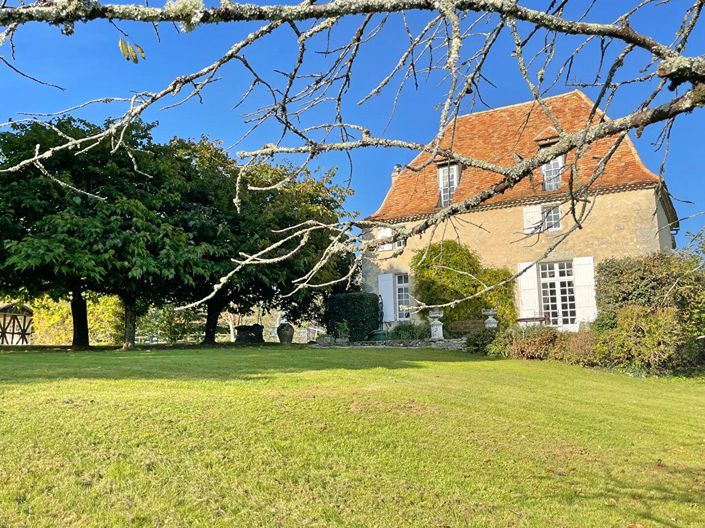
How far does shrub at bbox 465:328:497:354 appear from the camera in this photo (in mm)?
16047

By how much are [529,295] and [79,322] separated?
15.8m

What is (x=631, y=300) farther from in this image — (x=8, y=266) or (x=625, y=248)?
(x=8, y=266)

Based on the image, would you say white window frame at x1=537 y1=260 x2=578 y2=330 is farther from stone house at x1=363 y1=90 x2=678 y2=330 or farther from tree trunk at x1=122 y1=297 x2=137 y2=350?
tree trunk at x1=122 y1=297 x2=137 y2=350

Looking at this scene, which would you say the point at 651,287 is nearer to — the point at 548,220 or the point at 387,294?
the point at 548,220

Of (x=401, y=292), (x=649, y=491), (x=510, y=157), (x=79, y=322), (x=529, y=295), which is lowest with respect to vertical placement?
(x=649, y=491)

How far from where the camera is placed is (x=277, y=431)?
5719mm

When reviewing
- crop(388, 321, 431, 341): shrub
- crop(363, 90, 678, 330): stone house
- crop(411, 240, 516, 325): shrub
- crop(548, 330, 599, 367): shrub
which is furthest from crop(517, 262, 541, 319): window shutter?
crop(548, 330, 599, 367): shrub

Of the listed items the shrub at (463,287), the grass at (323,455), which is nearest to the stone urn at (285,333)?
the shrub at (463,287)

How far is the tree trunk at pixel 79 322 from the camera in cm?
1843

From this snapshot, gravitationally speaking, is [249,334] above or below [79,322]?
below

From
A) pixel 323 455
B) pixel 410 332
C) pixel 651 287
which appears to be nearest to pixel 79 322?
pixel 410 332

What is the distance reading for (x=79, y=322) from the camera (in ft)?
61.8

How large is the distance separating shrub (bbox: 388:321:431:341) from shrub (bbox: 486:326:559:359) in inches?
172

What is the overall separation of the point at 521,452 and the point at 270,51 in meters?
4.96
